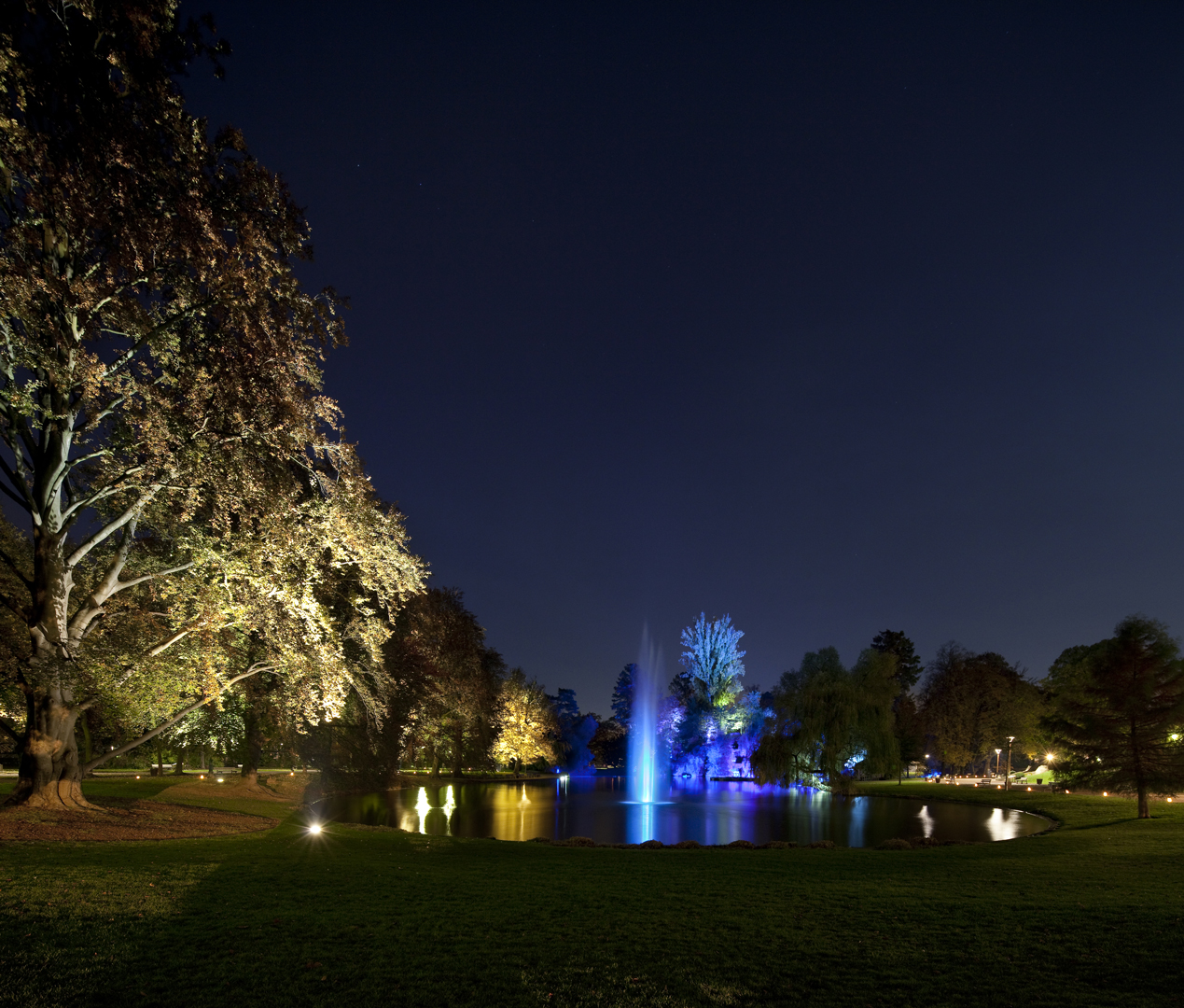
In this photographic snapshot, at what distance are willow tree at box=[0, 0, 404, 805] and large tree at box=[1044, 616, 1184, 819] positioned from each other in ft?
80.7

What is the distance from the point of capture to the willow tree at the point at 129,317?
39.2ft

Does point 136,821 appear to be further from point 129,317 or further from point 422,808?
point 422,808

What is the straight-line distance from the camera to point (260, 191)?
13742 mm

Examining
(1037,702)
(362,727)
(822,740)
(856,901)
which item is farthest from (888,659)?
(856,901)

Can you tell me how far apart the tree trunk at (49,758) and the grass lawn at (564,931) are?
3.92 meters

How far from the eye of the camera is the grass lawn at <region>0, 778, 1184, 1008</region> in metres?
6.21

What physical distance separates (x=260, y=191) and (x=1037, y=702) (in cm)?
5793

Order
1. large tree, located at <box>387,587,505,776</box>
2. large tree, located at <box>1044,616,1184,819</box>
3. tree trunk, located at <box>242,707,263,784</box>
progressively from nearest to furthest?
large tree, located at <box>1044,616,1184,819</box> < tree trunk, located at <box>242,707,263,784</box> < large tree, located at <box>387,587,505,776</box>

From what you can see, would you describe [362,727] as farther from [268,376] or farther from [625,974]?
[625,974]

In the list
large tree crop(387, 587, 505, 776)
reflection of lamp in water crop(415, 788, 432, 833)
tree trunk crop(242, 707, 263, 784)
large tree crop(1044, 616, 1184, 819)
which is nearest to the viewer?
large tree crop(1044, 616, 1184, 819)

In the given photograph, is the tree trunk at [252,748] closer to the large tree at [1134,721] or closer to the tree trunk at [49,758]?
the tree trunk at [49,758]

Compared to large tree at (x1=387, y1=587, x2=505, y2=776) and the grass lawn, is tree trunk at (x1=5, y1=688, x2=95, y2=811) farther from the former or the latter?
large tree at (x1=387, y1=587, x2=505, y2=776)

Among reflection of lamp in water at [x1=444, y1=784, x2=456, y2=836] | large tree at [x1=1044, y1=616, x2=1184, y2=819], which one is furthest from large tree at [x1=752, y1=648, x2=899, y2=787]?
reflection of lamp in water at [x1=444, y1=784, x2=456, y2=836]

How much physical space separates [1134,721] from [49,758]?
96.1 feet
